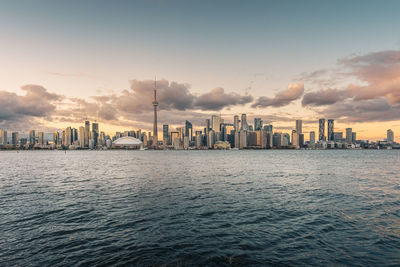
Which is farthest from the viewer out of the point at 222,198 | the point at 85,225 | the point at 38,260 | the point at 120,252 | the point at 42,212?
the point at 222,198

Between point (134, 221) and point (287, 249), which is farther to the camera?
point (134, 221)

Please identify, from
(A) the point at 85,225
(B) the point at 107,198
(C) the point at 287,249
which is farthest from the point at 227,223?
(B) the point at 107,198

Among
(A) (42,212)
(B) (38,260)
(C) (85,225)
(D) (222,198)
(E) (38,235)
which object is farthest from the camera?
(D) (222,198)

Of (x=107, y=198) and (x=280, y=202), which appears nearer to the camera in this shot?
(x=280, y=202)

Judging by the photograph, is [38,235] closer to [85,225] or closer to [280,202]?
[85,225]

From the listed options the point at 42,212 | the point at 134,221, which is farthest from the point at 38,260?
the point at 42,212

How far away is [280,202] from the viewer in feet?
103

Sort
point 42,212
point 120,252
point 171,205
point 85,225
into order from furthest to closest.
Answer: point 171,205, point 42,212, point 85,225, point 120,252

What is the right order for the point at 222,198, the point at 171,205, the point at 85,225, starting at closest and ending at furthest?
1. the point at 85,225
2. the point at 171,205
3. the point at 222,198

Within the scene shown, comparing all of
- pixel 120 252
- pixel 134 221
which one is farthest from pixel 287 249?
pixel 134 221

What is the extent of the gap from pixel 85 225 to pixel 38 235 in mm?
3847

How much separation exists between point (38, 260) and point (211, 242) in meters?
12.4

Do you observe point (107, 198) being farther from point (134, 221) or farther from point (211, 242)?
point (211, 242)

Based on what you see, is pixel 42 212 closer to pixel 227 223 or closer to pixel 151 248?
pixel 151 248
